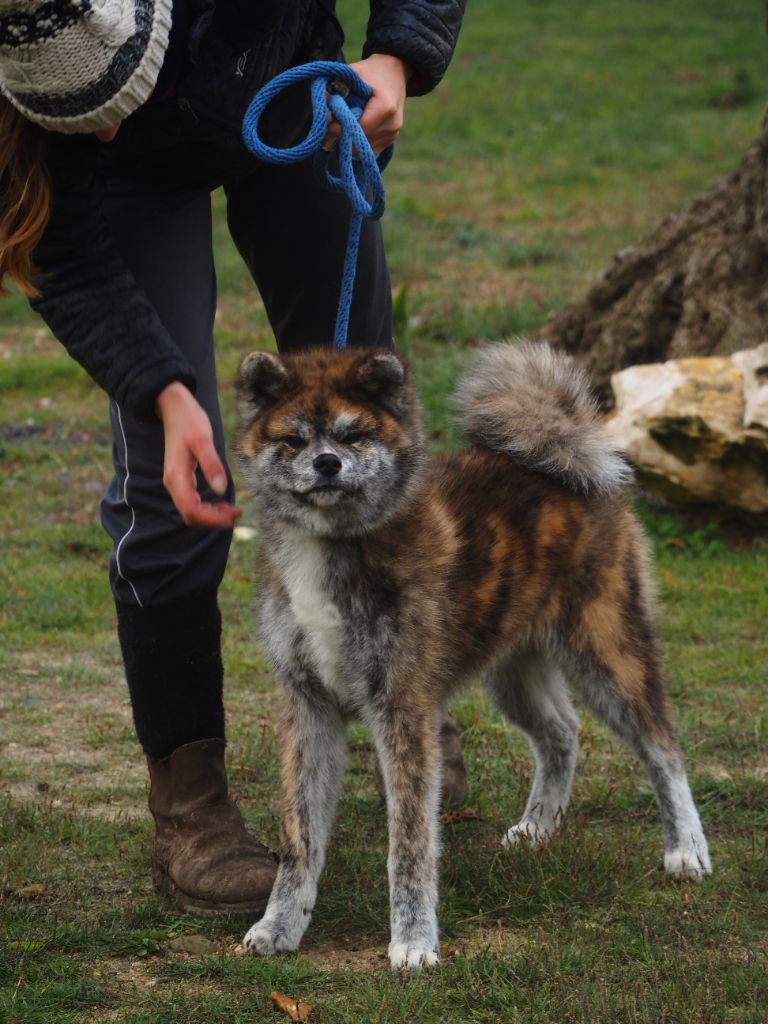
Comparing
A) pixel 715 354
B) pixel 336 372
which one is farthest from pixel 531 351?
pixel 715 354

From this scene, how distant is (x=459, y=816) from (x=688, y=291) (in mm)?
3980

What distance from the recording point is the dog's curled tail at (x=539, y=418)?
379cm

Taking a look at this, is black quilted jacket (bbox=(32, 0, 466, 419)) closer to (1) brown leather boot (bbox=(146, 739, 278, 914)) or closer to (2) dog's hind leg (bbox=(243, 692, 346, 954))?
(2) dog's hind leg (bbox=(243, 692, 346, 954))

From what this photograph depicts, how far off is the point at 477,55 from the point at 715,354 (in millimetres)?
12524

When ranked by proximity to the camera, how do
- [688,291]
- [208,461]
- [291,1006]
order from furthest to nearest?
[688,291] → [291,1006] → [208,461]

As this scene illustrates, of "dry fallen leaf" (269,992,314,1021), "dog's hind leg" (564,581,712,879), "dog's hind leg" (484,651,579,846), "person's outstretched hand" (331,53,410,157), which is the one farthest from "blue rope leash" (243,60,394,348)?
"dry fallen leaf" (269,992,314,1021)

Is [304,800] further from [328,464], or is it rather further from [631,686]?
[631,686]

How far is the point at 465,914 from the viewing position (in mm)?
3408

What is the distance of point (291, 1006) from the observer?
2824 millimetres

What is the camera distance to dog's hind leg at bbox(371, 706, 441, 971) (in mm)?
3107

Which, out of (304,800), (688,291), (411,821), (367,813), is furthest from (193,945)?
(688,291)

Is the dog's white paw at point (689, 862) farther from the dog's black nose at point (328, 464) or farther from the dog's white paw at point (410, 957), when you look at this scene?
the dog's black nose at point (328, 464)

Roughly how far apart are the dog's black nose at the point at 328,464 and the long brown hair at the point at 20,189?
75 cm

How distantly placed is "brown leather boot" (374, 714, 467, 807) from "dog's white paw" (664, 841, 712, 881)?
625 mm
